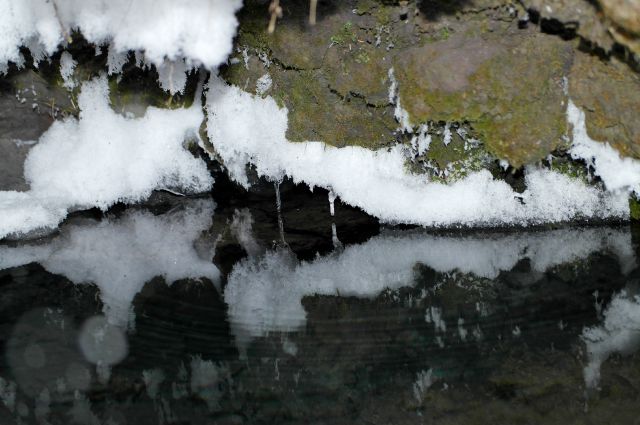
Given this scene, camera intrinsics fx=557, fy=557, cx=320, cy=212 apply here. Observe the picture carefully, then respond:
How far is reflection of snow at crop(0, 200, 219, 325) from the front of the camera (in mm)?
4449

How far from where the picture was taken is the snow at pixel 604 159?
365 centimetres

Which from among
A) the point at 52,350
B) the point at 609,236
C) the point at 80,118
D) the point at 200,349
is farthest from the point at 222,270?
the point at 609,236

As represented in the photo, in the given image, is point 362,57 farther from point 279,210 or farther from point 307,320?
point 307,320

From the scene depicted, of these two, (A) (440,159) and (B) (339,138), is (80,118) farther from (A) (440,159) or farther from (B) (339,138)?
(A) (440,159)

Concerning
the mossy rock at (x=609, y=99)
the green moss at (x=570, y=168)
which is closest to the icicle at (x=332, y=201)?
the green moss at (x=570, y=168)

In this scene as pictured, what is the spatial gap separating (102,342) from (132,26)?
2.17 m

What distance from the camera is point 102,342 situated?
155 inches

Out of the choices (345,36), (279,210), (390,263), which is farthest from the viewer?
(279,210)

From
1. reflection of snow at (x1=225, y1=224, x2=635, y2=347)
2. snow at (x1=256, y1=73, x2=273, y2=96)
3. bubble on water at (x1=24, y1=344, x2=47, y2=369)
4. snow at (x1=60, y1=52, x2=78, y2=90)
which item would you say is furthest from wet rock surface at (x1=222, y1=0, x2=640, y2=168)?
bubble on water at (x1=24, y1=344, x2=47, y2=369)

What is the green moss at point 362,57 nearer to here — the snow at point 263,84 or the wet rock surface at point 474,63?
the wet rock surface at point 474,63

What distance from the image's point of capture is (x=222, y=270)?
4531mm

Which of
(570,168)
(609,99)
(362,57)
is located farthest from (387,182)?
(609,99)

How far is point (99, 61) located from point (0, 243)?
1712 millimetres

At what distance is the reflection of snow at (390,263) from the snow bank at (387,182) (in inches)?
6.5
